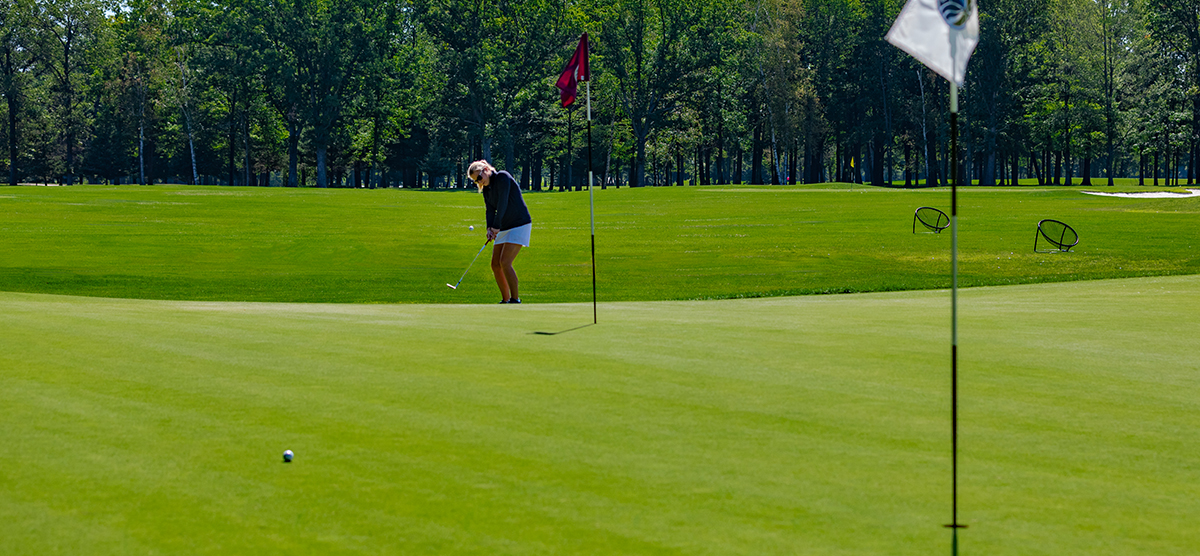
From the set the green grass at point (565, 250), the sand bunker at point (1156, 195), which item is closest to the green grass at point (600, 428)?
the green grass at point (565, 250)

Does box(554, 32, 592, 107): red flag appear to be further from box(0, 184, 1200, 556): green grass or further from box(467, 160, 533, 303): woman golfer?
box(0, 184, 1200, 556): green grass

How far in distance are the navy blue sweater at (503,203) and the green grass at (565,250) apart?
6.61 m

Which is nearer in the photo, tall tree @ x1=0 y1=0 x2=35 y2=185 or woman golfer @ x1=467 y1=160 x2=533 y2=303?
woman golfer @ x1=467 y1=160 x2=533 y2=303

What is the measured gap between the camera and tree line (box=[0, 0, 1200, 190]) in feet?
Result: 325

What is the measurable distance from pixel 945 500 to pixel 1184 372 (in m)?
5.22

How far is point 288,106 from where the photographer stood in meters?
103

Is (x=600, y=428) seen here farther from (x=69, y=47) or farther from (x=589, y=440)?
(x=69, y=47)

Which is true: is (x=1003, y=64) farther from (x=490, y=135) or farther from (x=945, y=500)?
(x=945, y=500)

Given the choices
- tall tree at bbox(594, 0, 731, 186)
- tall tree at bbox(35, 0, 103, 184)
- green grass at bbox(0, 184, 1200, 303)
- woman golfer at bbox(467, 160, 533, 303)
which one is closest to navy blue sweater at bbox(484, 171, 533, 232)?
woman golfer at bbox(467, 160, 533, 303)

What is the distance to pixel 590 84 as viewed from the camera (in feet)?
306

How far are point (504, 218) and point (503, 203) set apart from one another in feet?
0.78

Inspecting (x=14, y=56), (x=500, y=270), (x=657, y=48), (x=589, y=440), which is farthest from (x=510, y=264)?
(x=14, y=56)

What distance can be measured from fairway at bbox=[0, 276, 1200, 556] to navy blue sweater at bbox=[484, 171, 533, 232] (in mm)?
4203

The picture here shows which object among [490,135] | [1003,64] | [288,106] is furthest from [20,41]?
[1003,64]
